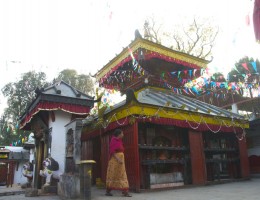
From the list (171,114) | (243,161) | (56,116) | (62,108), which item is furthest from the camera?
(243,161)

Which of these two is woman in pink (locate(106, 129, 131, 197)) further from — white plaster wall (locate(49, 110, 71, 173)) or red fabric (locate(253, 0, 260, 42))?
red fabric (locate(253, 0, 260, 42))

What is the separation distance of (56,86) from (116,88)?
5925 millimetres

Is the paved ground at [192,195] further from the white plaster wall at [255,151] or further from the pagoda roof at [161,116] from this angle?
the white plaster wall at [255,151]

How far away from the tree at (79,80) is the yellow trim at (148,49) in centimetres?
1148

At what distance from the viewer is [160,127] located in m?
9.98

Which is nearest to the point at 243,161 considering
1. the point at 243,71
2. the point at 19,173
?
the point at 243,71

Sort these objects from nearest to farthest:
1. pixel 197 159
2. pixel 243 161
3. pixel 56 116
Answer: pixel 56 116 → pixel 197 159 → pixel 243 161

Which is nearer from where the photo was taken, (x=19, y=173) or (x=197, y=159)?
(x=197, y=159)

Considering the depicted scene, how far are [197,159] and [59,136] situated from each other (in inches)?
214

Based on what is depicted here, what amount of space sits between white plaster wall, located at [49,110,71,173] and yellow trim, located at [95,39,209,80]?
5.03 m

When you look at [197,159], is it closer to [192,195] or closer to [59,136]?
[192,195]

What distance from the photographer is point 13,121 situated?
1002 inches

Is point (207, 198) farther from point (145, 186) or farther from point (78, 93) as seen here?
point (78, 93)

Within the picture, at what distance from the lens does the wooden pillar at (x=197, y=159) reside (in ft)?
30.0
